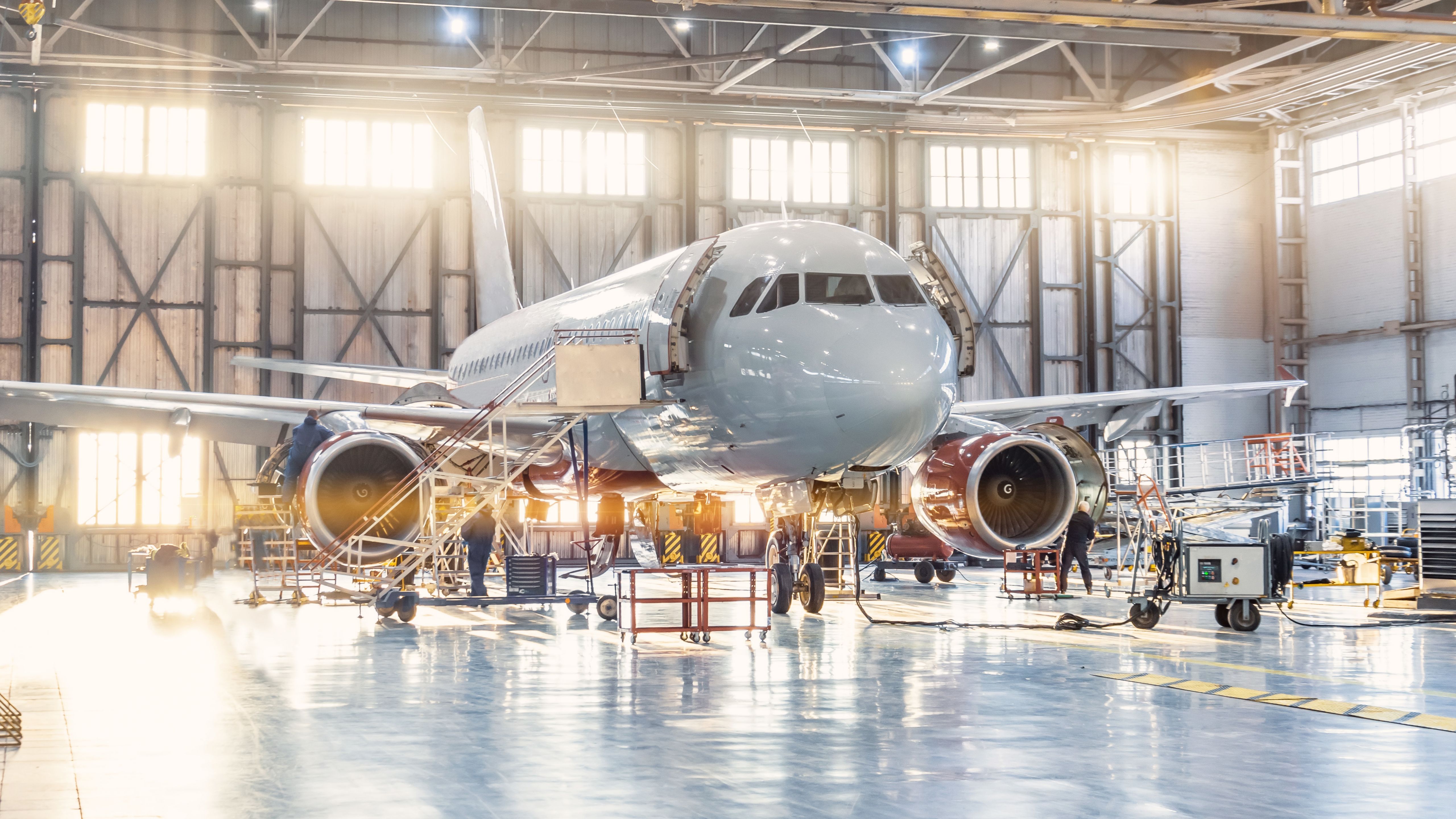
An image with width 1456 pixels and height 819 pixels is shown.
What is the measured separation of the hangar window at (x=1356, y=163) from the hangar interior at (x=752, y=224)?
A: 0.12 meters

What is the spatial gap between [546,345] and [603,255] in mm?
17975

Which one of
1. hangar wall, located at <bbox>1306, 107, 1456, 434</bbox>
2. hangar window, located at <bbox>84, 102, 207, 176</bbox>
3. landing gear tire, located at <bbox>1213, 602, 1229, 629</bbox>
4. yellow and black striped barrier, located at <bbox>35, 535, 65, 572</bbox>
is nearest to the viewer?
landing gear tire, located at <bbox>1213, 602, 1229, 629</bbox>

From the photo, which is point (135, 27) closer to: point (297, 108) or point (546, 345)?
point (297, 108)

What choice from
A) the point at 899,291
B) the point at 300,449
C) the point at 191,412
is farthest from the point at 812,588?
the point at 191,412

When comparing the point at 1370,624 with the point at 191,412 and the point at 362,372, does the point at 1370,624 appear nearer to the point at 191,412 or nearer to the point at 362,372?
the point at 191,412

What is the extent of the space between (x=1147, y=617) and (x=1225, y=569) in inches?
40.0

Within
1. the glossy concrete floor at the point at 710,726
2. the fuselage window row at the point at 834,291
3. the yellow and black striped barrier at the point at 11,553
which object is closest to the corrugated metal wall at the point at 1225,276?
the glossy concrete floor at the point at 710,726

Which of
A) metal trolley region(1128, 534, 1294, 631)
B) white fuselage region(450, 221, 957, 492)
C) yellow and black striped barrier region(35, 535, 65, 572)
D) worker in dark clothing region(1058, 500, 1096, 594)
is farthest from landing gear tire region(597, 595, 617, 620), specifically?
yellow and black striped barrier region(35, 535, 65, 572)

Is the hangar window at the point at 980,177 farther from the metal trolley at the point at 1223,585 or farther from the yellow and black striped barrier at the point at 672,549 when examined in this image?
the metal trolley at the point at 1223,585

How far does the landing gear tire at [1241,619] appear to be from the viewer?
14.5 meters

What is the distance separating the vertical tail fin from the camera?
23750mm

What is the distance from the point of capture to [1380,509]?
29.6m

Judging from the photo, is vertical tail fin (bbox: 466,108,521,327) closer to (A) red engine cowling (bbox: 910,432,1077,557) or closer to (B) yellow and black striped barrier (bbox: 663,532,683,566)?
(B) yellow and black striped barrier (bbox: 663,532,683,566)

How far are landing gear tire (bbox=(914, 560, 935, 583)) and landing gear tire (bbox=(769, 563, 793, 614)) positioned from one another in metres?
9.92
